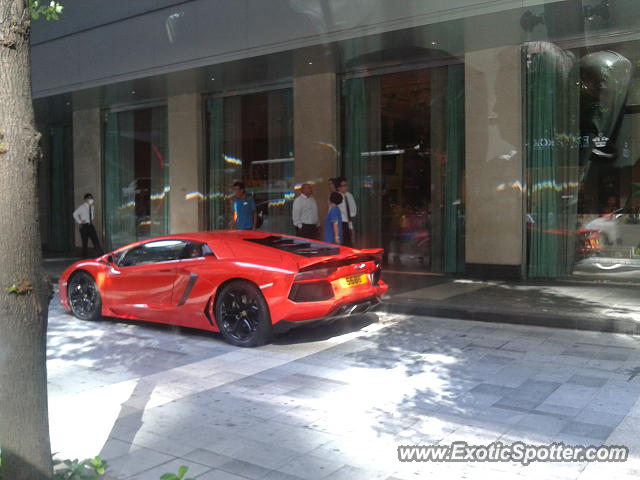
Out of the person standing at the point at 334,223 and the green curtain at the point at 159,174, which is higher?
the green curtain at the point at 159,174

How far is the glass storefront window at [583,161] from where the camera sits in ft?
37.5

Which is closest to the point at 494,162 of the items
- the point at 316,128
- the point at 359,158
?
the point at 359,158

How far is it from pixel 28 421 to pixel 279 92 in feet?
44.3

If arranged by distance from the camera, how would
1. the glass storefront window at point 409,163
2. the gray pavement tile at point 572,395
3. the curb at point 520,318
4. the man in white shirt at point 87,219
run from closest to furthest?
1. the gray pavement tile at point 572,395
2. the curb at point 520,318
3. the glass storefront window at point 409,163
4. the man in white shirt at point 87,219

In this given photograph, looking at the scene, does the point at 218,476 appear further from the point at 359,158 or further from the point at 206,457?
the point at 359,158

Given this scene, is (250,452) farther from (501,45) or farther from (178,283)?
(501,45)

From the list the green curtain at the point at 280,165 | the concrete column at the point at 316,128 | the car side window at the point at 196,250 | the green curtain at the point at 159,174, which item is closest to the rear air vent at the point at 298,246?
the car side window at the point at 196,250

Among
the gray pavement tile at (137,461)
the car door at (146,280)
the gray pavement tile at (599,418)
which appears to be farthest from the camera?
the car door at (146,280)

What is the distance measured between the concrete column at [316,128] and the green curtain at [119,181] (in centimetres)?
644

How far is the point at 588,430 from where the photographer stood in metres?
4.61

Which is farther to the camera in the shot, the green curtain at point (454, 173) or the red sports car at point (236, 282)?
the green curtain at point (454, 173)

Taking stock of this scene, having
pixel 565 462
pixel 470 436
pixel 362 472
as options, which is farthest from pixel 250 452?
pixel 565 462

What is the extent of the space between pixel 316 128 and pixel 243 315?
775cm

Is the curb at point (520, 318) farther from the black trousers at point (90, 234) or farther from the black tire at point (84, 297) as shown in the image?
the black trousers at point (90, 234)
